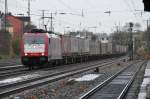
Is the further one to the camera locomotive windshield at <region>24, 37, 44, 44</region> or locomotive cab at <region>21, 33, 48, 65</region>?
locomotive windshield at <region>24, 37, 44, 44</region>

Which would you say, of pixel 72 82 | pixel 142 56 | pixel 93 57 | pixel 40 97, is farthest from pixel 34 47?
pixel 142 56

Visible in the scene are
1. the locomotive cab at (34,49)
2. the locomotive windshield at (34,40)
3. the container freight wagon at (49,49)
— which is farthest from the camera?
the locomotive windshield at (34,40)

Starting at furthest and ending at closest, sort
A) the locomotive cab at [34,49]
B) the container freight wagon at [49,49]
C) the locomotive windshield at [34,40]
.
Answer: the locomotive windshield at [34,40], the container freight wagon at [49,49], the locomotive cab at [34,49]

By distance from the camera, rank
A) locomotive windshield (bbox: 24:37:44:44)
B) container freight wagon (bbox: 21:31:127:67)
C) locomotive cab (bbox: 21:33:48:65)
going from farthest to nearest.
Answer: locomotive windshield (bbox: 24:37:44:44)
container freight wagon (bbox: 21:31:127:67)
locomotive cab (bbox: 21:33:48:65)

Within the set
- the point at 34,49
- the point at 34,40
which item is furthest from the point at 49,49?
the point at 34,40

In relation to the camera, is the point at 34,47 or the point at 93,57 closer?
the point at 34,47

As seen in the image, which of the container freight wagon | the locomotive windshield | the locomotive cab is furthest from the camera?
the locomotive windshield

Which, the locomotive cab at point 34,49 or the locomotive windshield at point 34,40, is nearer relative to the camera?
the locomotive cab at point 34,49

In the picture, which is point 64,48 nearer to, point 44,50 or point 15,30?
point 44,50

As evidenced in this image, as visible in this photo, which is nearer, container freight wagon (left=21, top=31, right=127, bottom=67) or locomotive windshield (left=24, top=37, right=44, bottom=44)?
container freight wagon (left=21, top=31, right=127, bottom=67)

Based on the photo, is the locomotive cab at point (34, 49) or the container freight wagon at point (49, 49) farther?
the container freight wagon at point (49, 49)

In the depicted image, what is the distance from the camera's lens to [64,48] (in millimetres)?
49000

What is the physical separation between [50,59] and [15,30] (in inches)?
3875

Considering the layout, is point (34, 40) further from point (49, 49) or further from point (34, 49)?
point (49, 49)
